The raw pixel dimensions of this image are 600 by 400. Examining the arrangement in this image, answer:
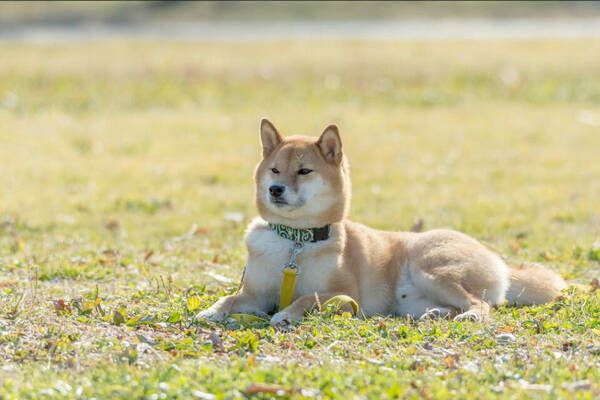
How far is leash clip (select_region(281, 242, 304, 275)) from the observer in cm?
661

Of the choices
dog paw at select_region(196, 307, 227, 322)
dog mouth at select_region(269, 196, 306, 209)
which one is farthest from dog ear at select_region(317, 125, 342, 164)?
dog paw at select_region(196, 307, 227, 322)

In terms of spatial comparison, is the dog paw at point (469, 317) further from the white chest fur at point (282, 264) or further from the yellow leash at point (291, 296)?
the white chest fur at point (282, 264)

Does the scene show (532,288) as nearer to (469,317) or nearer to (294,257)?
(469,317)

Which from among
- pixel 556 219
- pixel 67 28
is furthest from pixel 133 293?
pixel 67 28

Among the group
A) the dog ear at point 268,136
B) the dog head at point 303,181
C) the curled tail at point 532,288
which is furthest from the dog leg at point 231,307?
the curled tail at point 532,288

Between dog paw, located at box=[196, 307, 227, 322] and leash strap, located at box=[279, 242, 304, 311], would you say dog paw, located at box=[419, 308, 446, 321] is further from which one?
dog paw, located at box=[196, 307, 227, 322]

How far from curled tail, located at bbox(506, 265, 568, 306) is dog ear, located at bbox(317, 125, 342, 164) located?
6.18 ft

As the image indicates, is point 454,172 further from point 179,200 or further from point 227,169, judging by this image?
point 179,200

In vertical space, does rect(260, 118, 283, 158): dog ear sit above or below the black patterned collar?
above

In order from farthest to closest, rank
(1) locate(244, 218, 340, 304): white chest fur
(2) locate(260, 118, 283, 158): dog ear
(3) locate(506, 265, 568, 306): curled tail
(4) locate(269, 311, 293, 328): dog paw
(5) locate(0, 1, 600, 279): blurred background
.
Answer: (5) locate(0, 1, 600, 279): blurred background → (3) locate(506, 265, 568, 306): curled tail → (2) locate(260, 118, 283, 158): dog ear → (1) locate(244, 218, 340, 304): white chest fur → (4) locate(269, 311, 293, 328): dog paw

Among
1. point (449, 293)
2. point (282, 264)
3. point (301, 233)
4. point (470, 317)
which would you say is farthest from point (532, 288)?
point (282, 264)

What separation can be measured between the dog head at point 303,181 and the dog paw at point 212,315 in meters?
0.86

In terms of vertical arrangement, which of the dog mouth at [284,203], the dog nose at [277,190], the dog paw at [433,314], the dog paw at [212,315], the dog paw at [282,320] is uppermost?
the dog nose at [277,190]

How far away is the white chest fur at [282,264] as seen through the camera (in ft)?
21.9
